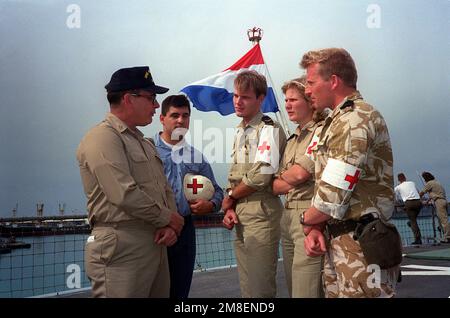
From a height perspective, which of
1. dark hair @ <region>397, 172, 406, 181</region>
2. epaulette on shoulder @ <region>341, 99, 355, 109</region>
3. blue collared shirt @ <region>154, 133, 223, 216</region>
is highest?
epaulette on shoulder @ <region>341, 99, 355, 109</region>

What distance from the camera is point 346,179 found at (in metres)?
1.84

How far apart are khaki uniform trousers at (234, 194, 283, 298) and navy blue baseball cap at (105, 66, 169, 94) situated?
1011 millimetres

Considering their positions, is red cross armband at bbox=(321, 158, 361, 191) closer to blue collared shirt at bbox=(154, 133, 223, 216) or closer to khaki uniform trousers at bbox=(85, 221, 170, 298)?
khaki uniform trousers at bbox=(85, 221, 170, 298)

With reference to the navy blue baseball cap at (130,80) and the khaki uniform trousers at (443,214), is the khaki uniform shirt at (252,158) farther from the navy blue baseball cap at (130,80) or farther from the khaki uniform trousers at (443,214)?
the khaki uniform trousers at (443,214)

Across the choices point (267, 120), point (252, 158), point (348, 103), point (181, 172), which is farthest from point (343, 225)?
point (181, 172)

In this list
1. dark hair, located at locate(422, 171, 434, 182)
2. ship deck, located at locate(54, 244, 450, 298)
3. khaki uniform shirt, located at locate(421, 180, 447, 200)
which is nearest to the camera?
ship deck, located at locate(54, 244, 450, 298)

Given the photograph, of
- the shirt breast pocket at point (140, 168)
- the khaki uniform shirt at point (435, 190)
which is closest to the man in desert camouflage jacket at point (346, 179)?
the shirt breast pocket at point (140, 168)

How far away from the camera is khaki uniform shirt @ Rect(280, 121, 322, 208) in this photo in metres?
2.64

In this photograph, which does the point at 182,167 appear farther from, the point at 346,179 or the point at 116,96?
the point at 346,179

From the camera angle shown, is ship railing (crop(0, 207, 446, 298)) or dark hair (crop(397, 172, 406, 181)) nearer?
ship railing (crop(0, 207, 446, 298))

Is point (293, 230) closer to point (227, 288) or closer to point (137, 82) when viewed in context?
point (137, 82)

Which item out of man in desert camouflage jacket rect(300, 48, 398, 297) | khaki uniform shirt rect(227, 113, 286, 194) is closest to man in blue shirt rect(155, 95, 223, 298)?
khaki uniform shirt rect(227, 113, 286, 194)
